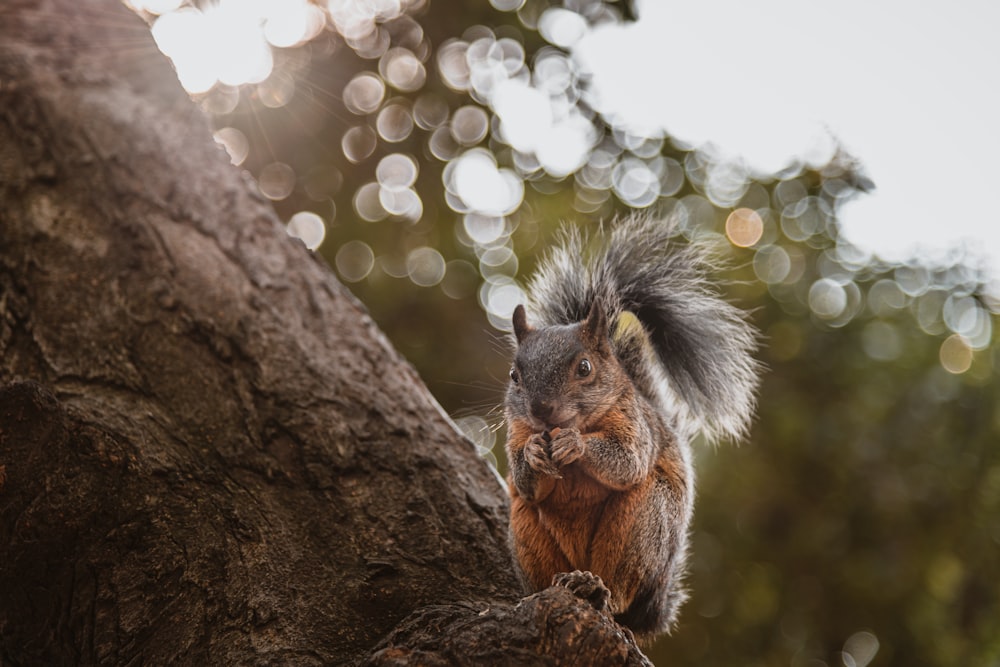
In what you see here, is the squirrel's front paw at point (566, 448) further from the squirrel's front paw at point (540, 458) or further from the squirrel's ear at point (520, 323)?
the squirrel's ear at point (520, 323)

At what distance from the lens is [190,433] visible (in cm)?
242

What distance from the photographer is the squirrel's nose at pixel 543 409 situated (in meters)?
2.87

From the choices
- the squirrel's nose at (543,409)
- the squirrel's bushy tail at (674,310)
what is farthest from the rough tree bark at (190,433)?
the squirrel's bushy tail at (674,310)

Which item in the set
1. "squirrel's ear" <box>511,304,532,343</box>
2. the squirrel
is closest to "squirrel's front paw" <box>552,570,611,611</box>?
the squirrel

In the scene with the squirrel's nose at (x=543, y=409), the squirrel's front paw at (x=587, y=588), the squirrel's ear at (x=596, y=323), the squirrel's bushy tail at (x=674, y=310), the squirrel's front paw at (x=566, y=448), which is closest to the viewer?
the squirrel's front paw at (x=587, y=588)

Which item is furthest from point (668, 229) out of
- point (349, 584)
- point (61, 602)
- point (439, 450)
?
point (61, 602)

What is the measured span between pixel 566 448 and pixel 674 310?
1185 millimetres

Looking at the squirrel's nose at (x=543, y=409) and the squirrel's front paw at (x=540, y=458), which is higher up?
the squirrel's nose at (x=543, y=409)

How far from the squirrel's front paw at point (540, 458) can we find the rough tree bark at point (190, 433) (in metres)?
0.25

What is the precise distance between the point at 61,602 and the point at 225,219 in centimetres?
140

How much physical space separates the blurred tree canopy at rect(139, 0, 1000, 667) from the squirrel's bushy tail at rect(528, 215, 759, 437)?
610 millimetres

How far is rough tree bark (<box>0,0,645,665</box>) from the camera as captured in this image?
2.01 meters

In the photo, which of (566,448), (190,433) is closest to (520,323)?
(566,448)

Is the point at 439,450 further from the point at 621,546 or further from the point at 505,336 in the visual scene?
the point at 505,336
